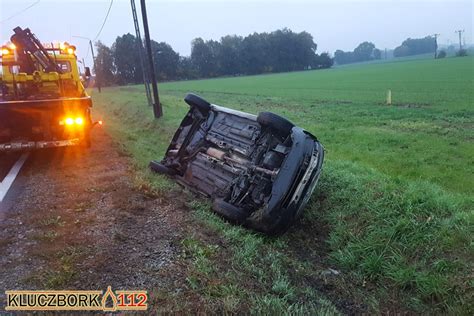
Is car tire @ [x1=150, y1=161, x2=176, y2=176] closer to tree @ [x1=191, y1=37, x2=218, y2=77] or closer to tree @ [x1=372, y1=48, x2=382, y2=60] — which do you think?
tree @ [x1=191, y1=37, x2=218, y2=77]

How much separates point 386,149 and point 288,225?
15.8 feet

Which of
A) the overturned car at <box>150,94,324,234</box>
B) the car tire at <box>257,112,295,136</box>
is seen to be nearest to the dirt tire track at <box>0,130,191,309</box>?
the overturned car at <box>150,94,324,234</box>

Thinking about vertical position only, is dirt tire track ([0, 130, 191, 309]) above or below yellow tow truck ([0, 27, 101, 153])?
below

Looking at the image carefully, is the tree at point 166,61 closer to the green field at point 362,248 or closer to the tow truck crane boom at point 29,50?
the tow truck crane boom at point 29,50

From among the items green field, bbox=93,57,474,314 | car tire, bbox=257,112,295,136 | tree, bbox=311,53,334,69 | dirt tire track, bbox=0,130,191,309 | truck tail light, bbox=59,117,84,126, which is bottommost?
green field, bbox=93,57,474,314

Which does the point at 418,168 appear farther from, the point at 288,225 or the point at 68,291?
the point at 68,291

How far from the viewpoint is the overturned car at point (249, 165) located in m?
4.34

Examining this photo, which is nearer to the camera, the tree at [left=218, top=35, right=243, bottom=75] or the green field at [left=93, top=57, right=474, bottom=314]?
the green field at [left=93, top=57, right=474, bottom=314]

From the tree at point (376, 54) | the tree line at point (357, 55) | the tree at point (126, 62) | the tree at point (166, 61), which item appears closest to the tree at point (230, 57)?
the tree at point (166, 61)

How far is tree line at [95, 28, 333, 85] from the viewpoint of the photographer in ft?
225

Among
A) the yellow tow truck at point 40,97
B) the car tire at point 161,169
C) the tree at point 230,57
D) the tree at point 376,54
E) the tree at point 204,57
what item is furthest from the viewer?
the tree at point 376,54

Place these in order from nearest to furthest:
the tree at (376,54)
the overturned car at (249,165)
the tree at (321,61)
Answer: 1. the overturned car at (249,165)
2. the tree at (321,61)
3. the tree at (376,54)

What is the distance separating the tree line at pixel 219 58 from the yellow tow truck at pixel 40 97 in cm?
5811

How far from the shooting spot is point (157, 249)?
141 inches
